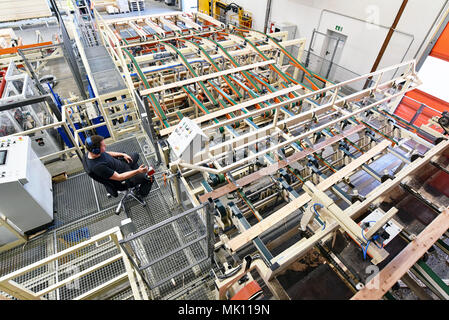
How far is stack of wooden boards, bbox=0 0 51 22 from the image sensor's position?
9667mm

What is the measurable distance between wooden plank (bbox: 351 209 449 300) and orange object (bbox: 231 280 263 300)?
85 cm

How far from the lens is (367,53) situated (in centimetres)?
788

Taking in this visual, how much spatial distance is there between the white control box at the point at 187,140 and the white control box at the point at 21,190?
7.91ft

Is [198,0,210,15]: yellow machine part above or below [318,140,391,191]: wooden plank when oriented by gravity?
below

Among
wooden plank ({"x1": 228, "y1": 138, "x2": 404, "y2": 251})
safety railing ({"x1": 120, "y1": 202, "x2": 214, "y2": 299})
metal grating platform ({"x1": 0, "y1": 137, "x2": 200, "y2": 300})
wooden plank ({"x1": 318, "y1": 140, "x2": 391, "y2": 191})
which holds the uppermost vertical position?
wooden plank ({"x1": 318, "y1": 140, "x2": 391, "y2": 191})

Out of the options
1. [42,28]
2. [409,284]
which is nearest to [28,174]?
[409,284]

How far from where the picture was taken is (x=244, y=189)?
383 centimetres

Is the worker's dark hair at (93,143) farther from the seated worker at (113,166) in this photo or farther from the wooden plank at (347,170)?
the wooden plank at (347,170)

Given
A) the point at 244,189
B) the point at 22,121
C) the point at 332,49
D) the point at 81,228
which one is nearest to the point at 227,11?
the point at 332,49

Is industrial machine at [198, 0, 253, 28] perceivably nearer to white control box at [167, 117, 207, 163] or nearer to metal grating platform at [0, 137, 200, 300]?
metal grating platform at [0, 137, 200, 300]

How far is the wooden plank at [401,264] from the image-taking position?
202 centimetres

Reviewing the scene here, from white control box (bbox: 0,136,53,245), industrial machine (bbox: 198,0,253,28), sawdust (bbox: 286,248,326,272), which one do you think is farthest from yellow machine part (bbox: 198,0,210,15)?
sawdust (bbox: 286,248,326,272)

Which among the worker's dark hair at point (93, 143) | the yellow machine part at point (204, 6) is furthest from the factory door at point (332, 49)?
the yellow machine part at point (204, 6)
